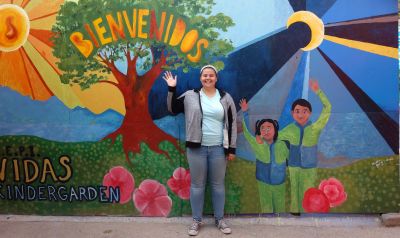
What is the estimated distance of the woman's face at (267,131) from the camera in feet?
14.4

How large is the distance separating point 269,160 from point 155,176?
4.38ft

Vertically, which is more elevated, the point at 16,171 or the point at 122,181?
the point at 16,171

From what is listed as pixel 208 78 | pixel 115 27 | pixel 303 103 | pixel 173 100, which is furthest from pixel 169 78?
pixel 303 103

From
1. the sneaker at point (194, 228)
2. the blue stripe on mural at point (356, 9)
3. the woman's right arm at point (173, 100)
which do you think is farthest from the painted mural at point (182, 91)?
the sneaker at point (194, 228)

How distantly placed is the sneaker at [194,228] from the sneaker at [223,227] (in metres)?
0.22

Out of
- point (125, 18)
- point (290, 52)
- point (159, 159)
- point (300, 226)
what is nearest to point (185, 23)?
point (125, 18)

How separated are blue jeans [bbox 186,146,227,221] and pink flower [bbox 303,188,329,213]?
0.99m

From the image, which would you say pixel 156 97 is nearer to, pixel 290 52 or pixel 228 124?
pixel 228 124

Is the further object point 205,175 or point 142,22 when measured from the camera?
point 142,22

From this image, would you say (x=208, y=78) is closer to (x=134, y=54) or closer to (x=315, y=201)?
(x=134, y=54)

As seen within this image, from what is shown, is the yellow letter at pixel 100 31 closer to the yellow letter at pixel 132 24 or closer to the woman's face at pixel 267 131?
the yellow letter at pixel 132 24

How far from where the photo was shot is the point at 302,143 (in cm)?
437

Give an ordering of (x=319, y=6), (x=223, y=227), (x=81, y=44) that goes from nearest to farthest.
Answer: (x=223, y=227), (x=319, y=6), (x=81, y=44)

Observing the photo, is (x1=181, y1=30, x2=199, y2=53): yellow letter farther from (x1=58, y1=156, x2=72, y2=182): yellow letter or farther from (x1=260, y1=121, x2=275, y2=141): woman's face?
(x1=58, y1=156, x2=72, y2=182): yellow letter
